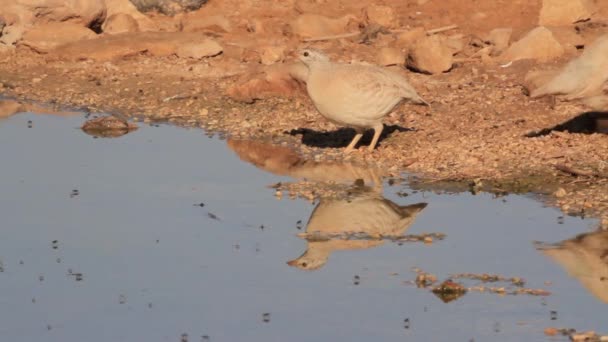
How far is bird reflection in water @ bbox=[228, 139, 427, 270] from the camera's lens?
9203 mm

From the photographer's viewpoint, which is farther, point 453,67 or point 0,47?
point 0,47

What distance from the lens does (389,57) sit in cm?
1558

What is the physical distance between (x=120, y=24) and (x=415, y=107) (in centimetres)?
559

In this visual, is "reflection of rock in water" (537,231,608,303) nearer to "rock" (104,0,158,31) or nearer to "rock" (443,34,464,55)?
"rock" (443,34,464,55)

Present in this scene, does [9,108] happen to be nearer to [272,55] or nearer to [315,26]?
[272,55]

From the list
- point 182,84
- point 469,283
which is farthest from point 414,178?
point 182,84

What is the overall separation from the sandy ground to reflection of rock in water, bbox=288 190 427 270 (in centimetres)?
70

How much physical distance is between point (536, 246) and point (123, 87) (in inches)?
294

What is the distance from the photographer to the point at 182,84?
50.4 ft

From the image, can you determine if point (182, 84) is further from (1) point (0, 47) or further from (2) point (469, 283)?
(2) point (469, 283)

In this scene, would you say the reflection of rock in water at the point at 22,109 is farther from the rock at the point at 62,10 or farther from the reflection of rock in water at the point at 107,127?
the rock at the point at 62,10

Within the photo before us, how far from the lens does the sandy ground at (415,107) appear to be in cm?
1109

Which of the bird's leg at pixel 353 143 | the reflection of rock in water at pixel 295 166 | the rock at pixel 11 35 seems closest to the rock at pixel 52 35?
the rock at pixel 11 35

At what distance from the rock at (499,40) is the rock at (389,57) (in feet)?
3.55
